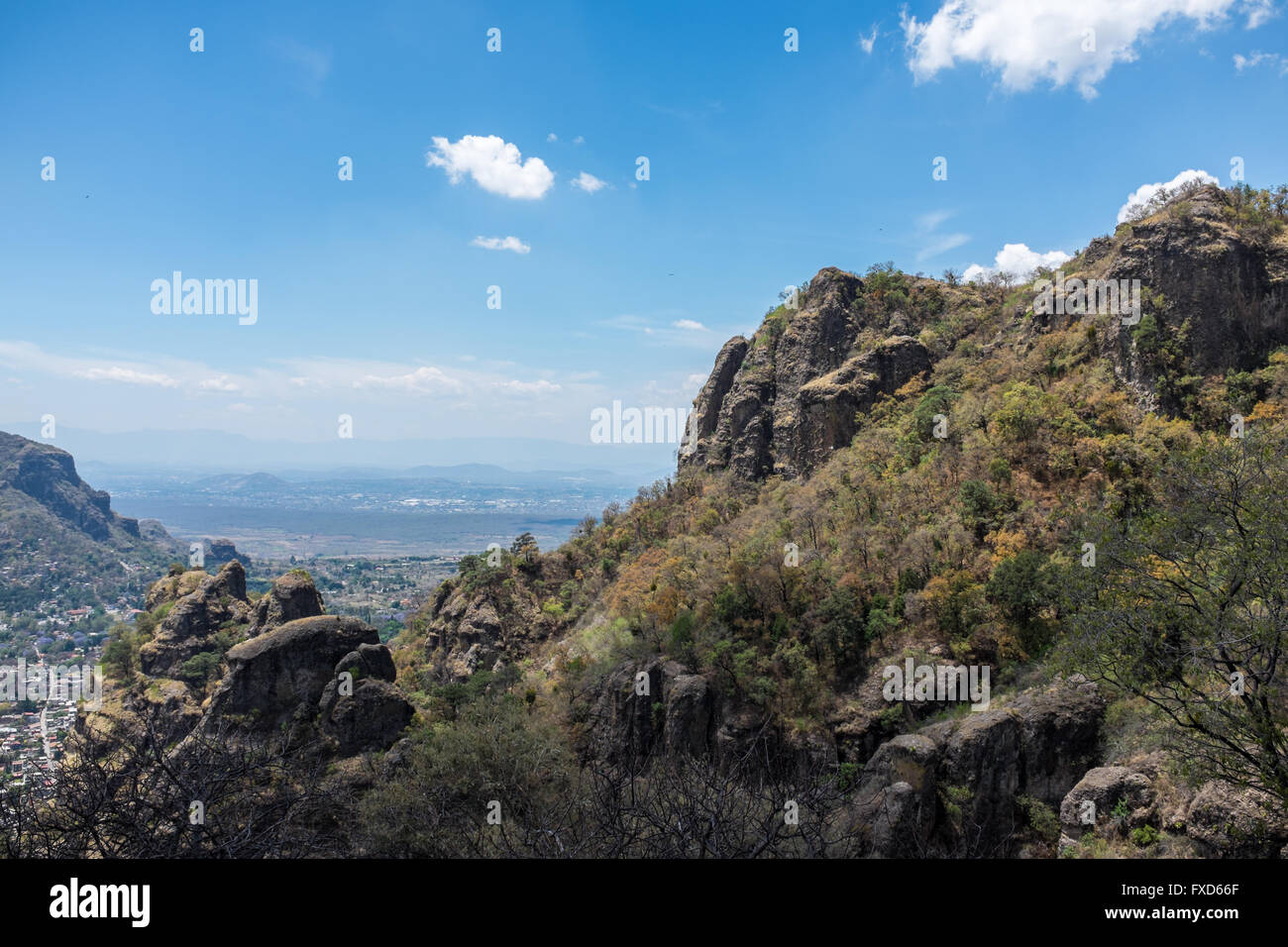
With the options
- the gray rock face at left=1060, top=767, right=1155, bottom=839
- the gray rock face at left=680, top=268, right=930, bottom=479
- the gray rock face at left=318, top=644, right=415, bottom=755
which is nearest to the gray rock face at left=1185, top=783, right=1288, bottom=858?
the gray rock face at left=1060, top=767, right=1155, bottom=839

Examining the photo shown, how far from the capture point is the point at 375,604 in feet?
379

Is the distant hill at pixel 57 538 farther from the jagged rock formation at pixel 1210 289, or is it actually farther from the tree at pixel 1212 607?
the jagged rock formation at pixel 1210 289

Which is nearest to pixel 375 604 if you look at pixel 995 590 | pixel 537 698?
pixel 537 698

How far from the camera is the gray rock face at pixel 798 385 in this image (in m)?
38.8

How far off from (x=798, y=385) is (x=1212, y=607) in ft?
117

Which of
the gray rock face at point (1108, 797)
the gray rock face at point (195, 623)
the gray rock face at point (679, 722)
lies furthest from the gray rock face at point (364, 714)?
the gray rock face at point (1108, 797)

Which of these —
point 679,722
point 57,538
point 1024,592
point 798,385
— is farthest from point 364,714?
point 57,538

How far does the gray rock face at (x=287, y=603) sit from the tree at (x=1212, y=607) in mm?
35877

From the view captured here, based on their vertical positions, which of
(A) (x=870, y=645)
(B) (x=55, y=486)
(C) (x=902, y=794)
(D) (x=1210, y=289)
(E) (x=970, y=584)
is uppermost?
(D) (x=1210, y=289)

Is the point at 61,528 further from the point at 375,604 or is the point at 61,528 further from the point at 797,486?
the point at 797,486

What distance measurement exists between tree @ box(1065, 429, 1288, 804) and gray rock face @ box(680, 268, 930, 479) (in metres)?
27.1

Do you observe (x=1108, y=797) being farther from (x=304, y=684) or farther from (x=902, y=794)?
(x=304, y=684)

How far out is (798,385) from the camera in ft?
145
